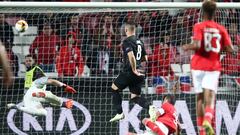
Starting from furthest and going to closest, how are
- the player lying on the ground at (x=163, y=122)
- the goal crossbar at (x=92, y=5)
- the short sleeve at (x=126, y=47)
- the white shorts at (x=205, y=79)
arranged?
1. the short sleeve at (x=126, y=47)
2. the goal crossbar at (x=92, y=5)
3. the player lying on the ground at (x=163, y=122)
4. the white shorts at (x=205, y=79)

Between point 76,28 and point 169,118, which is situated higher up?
point 76,28

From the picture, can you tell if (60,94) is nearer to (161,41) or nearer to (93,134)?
(93,134)

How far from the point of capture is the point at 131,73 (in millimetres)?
15547

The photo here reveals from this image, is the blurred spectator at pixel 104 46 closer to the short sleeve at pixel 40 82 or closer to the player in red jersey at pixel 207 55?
the short sleeve at pixel 40 82

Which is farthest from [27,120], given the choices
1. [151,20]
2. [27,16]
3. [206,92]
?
[206,92]

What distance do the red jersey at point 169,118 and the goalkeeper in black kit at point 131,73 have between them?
2.77 ft

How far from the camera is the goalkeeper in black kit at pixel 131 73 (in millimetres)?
15258

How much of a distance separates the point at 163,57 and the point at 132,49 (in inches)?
64.5

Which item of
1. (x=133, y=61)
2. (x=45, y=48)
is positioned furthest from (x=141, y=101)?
(x=45, y=48)

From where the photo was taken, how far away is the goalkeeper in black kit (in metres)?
15.3

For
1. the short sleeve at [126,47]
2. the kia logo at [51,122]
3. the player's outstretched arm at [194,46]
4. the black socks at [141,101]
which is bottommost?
the kia logo at [51,122]

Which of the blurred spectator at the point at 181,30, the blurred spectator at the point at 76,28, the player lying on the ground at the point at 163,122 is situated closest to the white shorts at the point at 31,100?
the blurred spectator at the point at 76,28

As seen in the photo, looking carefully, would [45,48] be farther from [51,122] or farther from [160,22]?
[160,22]

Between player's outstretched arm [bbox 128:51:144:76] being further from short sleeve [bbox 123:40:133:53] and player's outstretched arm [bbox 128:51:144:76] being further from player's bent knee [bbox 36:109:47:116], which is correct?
player's bent knee [bbox 36:109:47:116]
